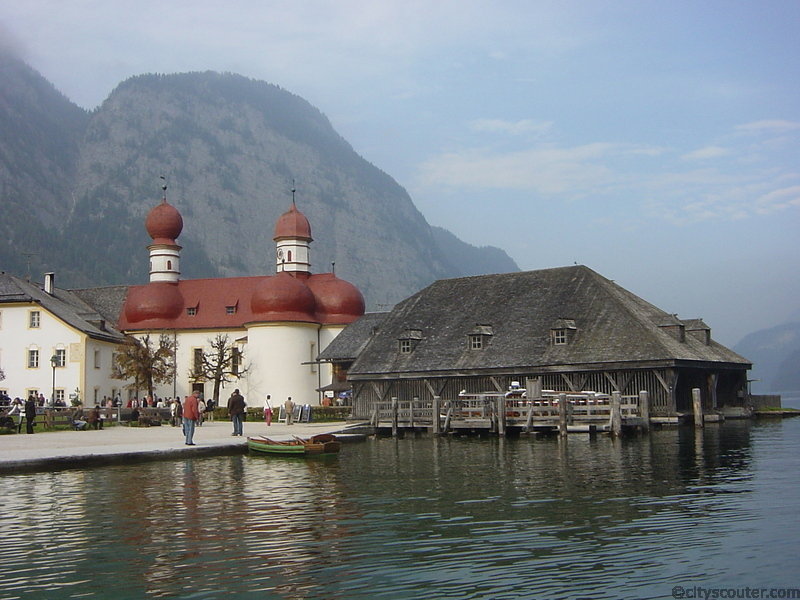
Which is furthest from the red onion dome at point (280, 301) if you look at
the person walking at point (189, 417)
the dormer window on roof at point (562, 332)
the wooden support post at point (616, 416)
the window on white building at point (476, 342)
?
the person walking at point (189, 417)

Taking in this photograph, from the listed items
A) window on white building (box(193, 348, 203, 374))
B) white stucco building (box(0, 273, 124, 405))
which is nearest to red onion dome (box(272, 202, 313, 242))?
window on white building (box(193, 348, 203, 374))

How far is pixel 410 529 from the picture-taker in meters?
17.9

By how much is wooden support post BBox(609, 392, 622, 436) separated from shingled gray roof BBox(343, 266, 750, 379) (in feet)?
16.1

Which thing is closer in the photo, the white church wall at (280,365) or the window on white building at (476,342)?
the window on white building at (476,342)

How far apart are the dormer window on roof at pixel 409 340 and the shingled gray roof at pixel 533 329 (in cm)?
28

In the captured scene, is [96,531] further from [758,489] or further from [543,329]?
[543,329]

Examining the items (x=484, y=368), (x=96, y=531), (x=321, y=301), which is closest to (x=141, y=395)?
(x=321, y=301)

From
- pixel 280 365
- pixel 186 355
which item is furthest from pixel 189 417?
pixel 186 355

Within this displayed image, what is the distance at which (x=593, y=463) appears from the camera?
29812mm

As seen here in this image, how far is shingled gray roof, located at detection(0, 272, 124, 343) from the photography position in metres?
71.4

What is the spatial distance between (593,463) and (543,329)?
23093 millimetres

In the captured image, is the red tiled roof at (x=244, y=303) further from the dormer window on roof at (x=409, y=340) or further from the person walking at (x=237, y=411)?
the person walking at (x=237, y=411)

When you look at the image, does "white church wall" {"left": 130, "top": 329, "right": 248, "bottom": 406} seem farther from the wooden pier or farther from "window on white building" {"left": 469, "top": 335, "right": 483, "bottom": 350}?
the wooden pier

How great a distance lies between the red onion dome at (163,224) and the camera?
85.7 meters
